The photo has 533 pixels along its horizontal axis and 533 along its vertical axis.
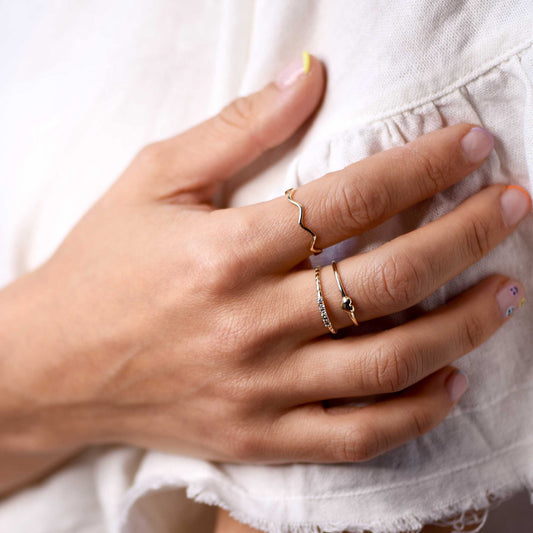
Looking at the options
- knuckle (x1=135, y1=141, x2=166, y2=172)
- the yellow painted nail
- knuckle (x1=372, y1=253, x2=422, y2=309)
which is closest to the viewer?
knuckle (x1=372, y1=253, x2=422, y2=309)

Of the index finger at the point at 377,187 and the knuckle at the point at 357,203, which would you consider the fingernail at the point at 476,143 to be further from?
the knuckle at the point at 357,203

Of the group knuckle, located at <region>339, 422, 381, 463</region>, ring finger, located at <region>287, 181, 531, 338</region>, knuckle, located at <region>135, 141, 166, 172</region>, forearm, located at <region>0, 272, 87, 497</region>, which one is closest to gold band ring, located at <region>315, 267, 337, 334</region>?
ring finger, located at <region>287, 181, 531, 338</region>

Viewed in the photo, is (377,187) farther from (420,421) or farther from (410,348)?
(420,421)

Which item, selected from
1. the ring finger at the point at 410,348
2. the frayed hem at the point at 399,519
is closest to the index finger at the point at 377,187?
the ring finger at the point at 410,348

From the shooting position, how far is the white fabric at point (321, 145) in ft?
2.31

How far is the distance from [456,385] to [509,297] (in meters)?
0.15

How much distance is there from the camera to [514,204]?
70 centimetres

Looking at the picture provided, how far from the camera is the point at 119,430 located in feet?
3.18

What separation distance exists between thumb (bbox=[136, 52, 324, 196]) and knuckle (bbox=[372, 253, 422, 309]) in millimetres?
285

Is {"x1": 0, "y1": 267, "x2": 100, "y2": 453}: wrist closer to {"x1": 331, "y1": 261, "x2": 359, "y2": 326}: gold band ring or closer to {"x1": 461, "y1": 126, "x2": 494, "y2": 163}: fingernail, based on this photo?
{"x1": 331, "y1": 261, "x2": 359, "y2": 326}: gold band ring

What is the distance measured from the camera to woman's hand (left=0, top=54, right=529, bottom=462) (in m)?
0.69

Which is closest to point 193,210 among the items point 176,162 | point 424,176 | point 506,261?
point 176,162

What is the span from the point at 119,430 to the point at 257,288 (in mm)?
426

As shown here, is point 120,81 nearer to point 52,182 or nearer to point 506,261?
point 52,182
